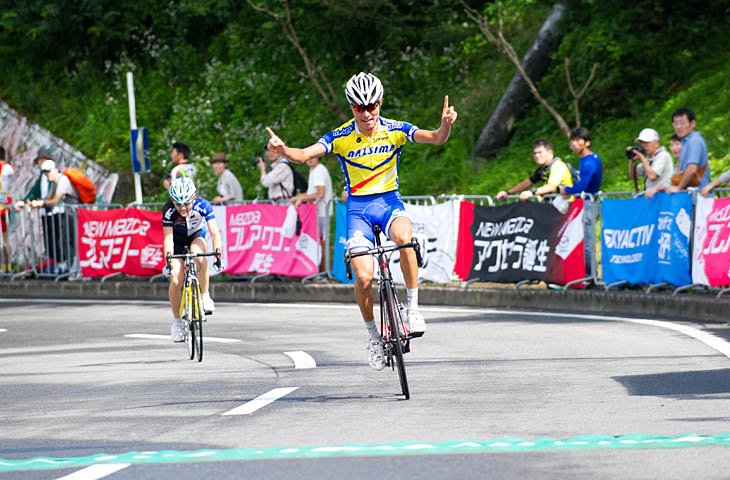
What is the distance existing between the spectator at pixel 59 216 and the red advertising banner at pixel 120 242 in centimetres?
22

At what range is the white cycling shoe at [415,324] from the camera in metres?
9.10

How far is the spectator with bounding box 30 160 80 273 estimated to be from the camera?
69.8ft

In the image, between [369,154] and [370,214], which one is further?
[369,154]

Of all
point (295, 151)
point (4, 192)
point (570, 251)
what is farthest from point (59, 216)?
point (295, 151)

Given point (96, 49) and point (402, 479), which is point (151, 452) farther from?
point (96, 49)

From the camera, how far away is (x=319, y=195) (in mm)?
18906

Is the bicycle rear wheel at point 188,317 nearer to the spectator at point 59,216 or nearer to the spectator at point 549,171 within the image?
the spectator at point 549,171

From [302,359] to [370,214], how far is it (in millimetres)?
2387

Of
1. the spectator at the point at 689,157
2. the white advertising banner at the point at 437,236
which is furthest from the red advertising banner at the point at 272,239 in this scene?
the spectator at the point at 689,157

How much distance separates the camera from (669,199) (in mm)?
14711

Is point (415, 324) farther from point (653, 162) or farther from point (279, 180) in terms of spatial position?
point (279, 180)

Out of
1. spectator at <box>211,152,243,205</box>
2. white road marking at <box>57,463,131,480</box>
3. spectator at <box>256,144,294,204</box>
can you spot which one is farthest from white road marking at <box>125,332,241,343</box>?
white road marking at <box>57,463,131,480</box>

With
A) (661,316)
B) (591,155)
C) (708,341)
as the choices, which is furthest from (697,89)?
(708,341)

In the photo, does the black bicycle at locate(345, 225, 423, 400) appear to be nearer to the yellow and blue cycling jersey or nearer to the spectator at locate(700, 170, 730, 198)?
the yellow and blue cycling jersey
